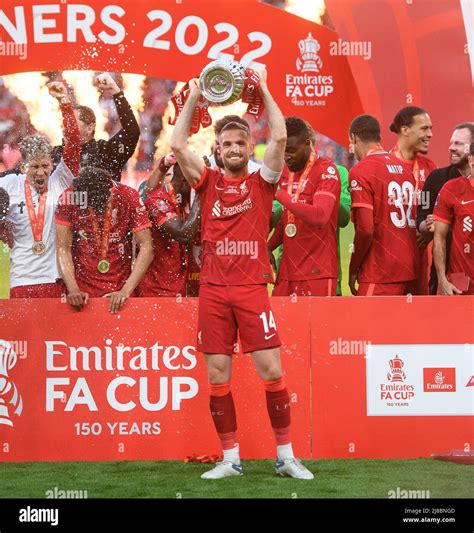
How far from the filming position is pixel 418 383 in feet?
20.8

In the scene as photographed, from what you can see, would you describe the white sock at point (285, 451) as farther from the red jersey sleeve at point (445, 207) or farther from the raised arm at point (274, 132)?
the red jersey sleeve at point (445, 207)

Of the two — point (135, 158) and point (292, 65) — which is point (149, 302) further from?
point (292, 65)

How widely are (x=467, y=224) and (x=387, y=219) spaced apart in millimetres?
500

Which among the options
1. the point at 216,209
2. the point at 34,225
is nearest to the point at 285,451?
the point at 216,209

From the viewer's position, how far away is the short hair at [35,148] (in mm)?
7043

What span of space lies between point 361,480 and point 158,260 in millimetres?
2043

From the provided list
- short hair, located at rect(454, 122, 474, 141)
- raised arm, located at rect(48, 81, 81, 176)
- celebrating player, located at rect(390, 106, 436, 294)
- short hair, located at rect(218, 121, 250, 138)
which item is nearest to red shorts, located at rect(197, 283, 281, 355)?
short hair, located at rect(218, 121, 250, 138)

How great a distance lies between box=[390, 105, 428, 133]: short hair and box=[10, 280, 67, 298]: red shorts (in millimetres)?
2442

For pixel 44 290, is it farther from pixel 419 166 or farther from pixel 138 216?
pixel 419 166

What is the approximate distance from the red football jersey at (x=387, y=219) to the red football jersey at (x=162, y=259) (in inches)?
45.3

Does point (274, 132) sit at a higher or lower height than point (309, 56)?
lower

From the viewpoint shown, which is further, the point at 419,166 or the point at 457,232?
the point at 419,166

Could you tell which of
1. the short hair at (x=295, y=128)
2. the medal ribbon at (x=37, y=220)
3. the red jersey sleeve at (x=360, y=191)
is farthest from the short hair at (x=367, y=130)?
the medal ribbon at (x=37, y=220)

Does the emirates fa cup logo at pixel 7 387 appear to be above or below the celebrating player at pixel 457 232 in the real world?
below
